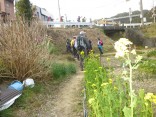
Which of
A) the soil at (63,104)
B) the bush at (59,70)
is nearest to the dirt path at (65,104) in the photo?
the soil at (63,104)

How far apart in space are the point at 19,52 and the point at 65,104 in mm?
2673

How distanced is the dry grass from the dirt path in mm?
1238

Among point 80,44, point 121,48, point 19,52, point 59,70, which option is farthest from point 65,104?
point 80,44

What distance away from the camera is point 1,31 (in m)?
11.8

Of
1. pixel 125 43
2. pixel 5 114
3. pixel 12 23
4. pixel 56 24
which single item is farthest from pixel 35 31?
pixel 56 24

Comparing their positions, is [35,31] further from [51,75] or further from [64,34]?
[64,34]

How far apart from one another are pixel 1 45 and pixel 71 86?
287cm

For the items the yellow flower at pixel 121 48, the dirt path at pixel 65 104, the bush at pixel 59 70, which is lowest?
the dirt path at pixel 65 104

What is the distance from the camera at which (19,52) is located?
37.5 ft

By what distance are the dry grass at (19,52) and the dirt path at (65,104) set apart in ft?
4.06

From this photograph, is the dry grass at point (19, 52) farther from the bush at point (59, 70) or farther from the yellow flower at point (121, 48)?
the yellow flower at point (121, 48)

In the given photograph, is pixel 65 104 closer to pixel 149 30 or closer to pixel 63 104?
pixel 63 104

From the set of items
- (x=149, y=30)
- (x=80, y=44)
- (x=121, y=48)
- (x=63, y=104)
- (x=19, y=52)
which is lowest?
(x=63, y=104)

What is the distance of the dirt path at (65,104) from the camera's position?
8734 mm
